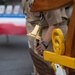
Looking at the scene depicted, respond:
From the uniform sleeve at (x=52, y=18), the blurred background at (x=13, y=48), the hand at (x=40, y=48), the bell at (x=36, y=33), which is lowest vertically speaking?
the blurred background at (x=13, y=48)

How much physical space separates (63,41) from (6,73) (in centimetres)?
257

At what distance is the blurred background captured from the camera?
11.4 ft

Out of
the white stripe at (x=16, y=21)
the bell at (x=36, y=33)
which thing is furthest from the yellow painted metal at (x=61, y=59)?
the white stripe at (x=16, y=21)

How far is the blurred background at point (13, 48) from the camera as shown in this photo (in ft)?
11.4

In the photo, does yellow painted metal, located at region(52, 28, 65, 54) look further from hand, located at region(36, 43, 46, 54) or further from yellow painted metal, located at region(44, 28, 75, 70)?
hand, located at region(36, 43, 46, 54)

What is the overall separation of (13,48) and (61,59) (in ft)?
12.3

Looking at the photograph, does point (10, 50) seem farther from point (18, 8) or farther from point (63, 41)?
point (63, 41)

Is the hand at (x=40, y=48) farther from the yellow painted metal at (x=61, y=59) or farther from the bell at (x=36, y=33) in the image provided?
the yellow painted metal at (x=61, y=59)

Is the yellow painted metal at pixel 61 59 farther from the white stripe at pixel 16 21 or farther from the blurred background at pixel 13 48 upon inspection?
the white stripe at pixel 16 21

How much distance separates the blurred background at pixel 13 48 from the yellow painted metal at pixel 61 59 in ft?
8.03

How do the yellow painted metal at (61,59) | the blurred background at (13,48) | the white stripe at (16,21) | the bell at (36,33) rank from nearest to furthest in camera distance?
the yellow painted metal at (61,59) → the bell at (36,33) → the blurred background at (13,48) → the white stripe at (16,21)

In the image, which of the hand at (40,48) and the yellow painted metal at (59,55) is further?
the hand at (40,48)

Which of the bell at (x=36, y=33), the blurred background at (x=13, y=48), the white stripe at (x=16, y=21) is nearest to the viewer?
the bell at (x=36, y=33)

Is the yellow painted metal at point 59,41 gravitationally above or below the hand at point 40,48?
above
